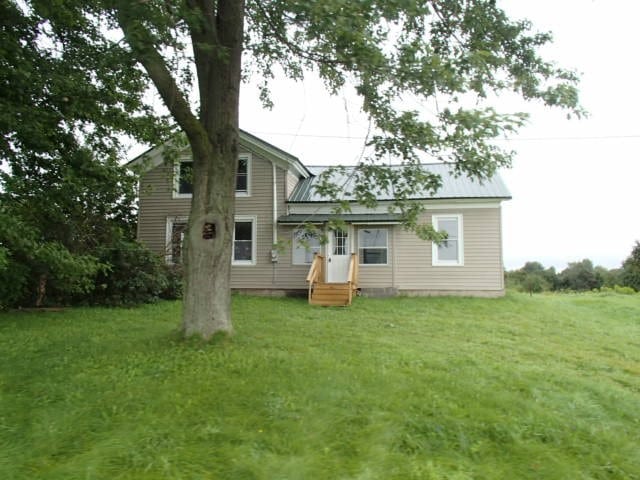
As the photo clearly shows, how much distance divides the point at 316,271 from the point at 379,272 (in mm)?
2170

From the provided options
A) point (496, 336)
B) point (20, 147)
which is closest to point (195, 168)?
point (20, 147)

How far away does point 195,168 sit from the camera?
21.1 feet

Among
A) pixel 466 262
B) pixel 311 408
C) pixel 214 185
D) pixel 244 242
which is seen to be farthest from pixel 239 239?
pixel 311 408

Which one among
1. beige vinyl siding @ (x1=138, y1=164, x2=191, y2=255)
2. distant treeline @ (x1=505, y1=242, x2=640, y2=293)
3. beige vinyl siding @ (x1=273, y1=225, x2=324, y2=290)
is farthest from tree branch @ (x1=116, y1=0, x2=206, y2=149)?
distant treeline @ (x1=505, y1=242, x2=640, y2=293)

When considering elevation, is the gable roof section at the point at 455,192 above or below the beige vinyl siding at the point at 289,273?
above

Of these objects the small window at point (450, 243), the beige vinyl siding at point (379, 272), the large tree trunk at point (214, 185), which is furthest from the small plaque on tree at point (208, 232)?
the small window at point (450, 243)

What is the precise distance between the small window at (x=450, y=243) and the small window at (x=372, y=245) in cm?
156

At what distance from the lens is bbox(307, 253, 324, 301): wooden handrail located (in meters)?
13.1

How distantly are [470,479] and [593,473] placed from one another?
0.95 metres

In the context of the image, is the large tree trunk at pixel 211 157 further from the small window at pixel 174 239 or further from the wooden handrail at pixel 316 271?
the small window at pixel 174 239

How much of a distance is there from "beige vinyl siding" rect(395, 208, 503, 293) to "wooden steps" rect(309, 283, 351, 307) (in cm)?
243

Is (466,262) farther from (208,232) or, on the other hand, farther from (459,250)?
(208,232)

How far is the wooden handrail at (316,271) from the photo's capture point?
1307cm

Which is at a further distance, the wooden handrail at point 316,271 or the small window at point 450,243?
the small window at point 450,243
